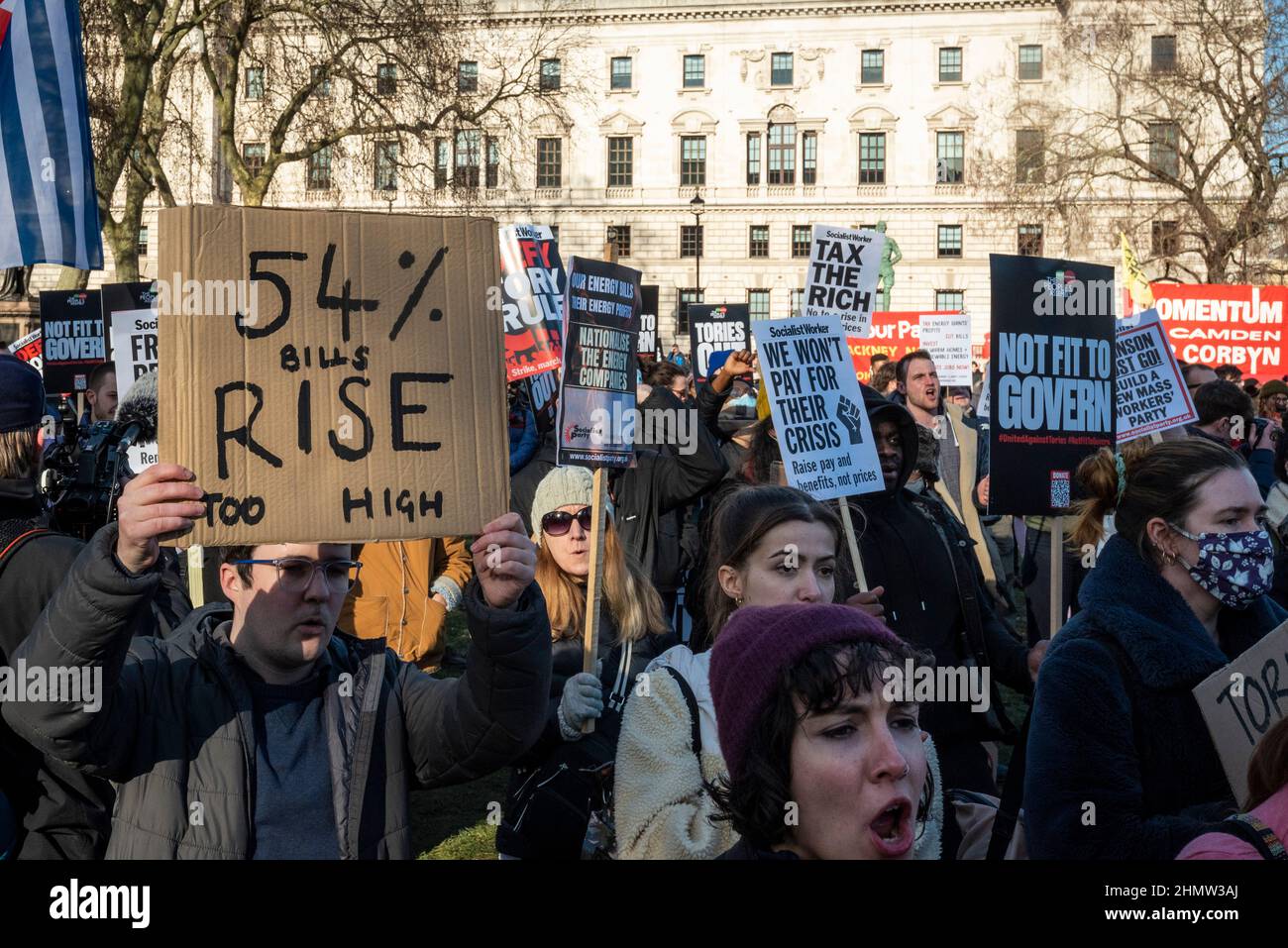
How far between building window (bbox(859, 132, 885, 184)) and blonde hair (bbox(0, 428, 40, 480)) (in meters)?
55.6

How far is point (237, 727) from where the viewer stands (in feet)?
8.30

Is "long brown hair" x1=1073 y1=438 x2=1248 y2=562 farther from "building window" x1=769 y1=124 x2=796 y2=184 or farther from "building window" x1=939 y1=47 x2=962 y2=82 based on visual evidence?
"building window" x1=939 y1=47 x2=962 y2=82

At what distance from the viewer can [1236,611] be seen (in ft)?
10.9

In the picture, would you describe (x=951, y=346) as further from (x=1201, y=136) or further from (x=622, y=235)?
(x=622, y=235)

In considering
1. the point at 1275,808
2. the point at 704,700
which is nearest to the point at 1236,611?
the point at 1275,808

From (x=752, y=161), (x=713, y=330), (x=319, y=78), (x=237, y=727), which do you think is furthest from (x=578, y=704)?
(x=752, y=161)

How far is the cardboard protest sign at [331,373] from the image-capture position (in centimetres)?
244

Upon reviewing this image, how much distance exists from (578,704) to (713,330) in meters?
13.3

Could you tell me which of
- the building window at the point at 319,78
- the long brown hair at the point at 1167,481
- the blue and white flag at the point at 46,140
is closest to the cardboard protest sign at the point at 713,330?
the building window at the point at 319,78

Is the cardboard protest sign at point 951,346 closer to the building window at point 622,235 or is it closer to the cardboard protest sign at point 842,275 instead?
the cardboard protest sign at point 842,275

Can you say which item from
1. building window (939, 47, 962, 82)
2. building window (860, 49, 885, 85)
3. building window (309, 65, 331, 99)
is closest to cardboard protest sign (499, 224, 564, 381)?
building window (309, 65, 331, 99)

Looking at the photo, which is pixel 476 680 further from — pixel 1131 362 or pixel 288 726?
pixel 1131 362

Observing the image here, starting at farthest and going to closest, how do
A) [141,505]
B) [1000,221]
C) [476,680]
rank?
1. [1000,221]
2. [476,680]
3. [141,505]
